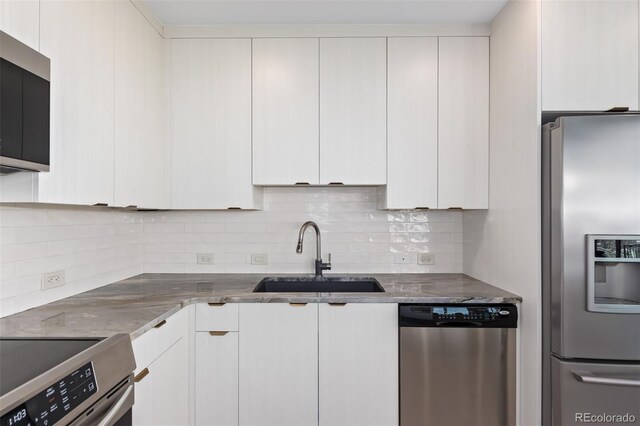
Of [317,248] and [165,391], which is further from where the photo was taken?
[317,248]

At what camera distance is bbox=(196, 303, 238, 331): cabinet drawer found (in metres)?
2.05

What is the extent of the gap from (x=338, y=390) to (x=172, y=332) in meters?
0.91

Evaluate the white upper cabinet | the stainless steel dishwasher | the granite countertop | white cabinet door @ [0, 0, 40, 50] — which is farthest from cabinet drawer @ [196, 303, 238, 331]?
the white upper cabinet

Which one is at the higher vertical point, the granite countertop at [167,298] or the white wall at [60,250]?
the white wall at [60,250]

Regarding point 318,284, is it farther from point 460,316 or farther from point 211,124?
point 211,124

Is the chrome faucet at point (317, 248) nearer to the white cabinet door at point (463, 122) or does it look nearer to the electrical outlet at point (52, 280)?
the white cabinet door at point (463, 122)

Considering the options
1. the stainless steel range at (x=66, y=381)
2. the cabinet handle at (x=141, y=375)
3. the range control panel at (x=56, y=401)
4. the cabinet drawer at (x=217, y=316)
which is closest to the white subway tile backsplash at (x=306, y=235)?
the cabinet drawer at (x=217, y=316)

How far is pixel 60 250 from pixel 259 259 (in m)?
1.20

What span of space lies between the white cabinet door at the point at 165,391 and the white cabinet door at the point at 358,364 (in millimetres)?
696

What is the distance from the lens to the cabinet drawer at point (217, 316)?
6.73 ft

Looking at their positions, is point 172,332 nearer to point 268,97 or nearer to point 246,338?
point 246,338

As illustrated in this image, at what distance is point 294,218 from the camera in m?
2.76

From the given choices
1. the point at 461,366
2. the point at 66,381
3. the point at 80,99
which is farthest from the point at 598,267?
the point at 80,99

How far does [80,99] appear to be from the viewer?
1.56 metres
